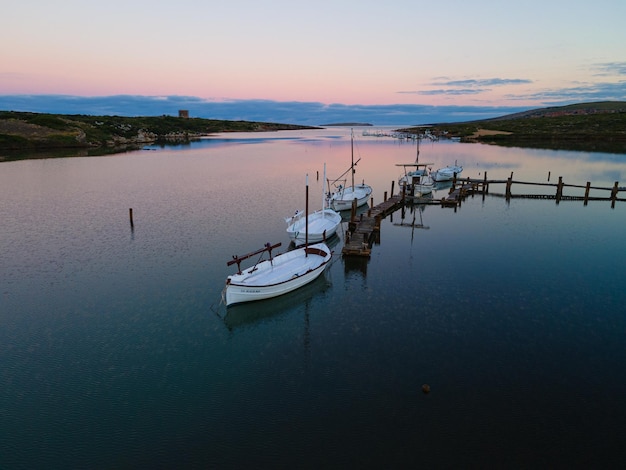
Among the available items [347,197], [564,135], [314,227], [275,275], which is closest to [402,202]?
[347,197]

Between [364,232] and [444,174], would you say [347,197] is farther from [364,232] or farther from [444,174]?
[444,174]

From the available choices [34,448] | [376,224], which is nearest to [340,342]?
[34,448]

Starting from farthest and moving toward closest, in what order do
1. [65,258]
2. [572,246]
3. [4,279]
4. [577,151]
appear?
[577,151] < [572,246] < [65,258] < [4,279]

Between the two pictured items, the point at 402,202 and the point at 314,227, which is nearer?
the point at 314,227

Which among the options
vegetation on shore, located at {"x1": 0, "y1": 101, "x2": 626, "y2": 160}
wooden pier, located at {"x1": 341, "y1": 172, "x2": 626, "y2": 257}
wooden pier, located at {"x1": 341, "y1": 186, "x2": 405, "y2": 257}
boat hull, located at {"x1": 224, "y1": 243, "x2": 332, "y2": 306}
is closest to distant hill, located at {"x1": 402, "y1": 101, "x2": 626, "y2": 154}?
vegetation on shore, located at {"x1": 0, "y1": 101, "x2": 626, "y2": 160}

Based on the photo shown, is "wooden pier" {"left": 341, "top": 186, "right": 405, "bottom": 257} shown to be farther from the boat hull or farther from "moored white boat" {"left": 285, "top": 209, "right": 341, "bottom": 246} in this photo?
the boat hull

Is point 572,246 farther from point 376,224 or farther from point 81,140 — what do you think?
point 81,140

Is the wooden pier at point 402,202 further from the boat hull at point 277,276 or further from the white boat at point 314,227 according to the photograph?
the boat hull at point 277,276
